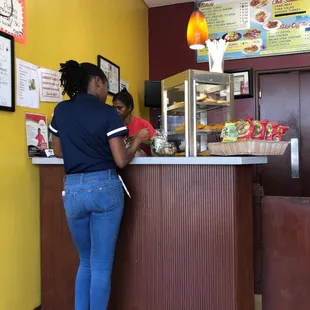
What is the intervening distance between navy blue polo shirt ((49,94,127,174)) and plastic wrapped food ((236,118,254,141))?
22.2 inches

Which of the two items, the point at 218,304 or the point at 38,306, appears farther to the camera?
the point at 38,306

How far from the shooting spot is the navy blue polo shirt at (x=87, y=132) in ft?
5.64

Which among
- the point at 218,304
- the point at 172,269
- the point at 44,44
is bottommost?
the point at 218,304

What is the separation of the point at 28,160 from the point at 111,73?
1476mm

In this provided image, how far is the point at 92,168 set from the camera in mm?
1751

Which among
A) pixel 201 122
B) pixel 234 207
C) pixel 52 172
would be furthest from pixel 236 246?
pixel 52 172

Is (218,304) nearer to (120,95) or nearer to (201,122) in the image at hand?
(201,122)

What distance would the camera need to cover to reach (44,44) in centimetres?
236

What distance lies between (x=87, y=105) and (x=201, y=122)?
0.76 metres

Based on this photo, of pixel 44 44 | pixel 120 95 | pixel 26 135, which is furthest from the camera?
pixel 120 95

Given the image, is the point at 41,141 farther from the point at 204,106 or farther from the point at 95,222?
the point at 204,106

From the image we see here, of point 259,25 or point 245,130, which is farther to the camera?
point 259,25

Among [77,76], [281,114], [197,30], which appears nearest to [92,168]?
[77,76]

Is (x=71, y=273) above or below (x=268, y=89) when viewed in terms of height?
below
